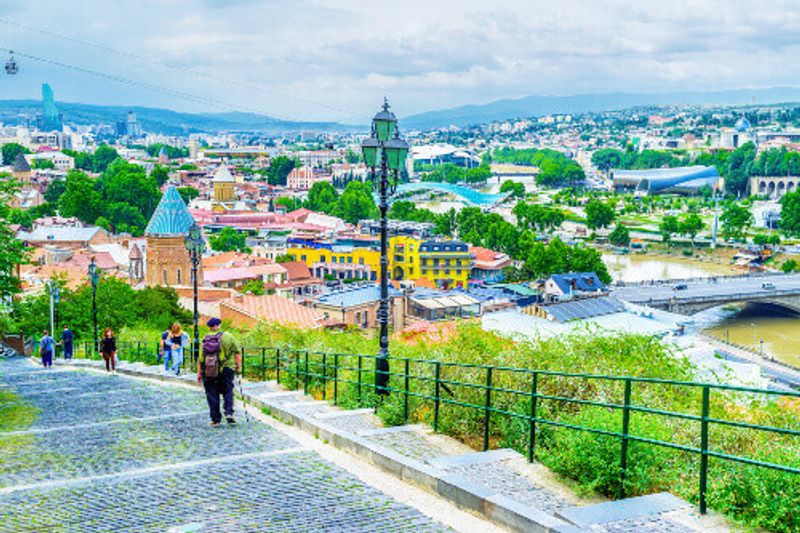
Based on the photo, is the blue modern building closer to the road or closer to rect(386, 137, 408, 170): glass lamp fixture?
the road

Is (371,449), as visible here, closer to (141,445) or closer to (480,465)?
(480,465)

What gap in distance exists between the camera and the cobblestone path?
4.79 m

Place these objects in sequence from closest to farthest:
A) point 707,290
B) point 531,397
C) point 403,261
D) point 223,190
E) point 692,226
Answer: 1. point 531,397
2. point 707,290
3. point 403,261
4. point 692,226
5. point 223,190

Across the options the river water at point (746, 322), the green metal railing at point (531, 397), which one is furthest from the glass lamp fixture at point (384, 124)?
the river water at point (746, 322)

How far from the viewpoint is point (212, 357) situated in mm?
7430

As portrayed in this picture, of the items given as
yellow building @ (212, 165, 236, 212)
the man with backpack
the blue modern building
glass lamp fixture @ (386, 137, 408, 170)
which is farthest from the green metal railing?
the blue modern building

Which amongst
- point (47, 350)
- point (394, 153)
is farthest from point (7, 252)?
point (47, 350)

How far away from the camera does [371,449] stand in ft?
19.3

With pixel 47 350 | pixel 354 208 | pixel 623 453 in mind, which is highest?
pixel 623 453

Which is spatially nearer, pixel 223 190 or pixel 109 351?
pixel 109 351

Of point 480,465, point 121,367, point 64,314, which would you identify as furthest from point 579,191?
point 480,465

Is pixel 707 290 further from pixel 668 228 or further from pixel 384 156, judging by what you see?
pixel 384 156

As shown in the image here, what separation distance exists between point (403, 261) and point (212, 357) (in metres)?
46.6

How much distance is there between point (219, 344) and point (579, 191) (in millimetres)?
124749
